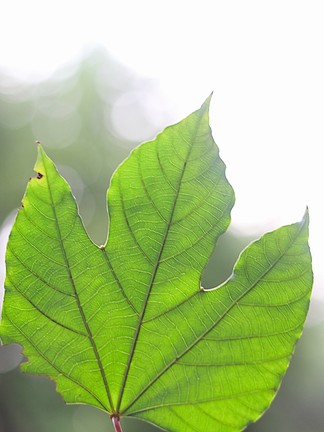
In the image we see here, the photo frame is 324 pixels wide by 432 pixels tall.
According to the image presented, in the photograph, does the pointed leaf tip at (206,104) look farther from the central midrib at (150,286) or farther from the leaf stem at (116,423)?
the leaf stem at (116,423)

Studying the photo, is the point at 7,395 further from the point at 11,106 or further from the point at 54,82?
the point at 54,82

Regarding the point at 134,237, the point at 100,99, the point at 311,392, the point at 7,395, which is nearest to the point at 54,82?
the point at 100,99

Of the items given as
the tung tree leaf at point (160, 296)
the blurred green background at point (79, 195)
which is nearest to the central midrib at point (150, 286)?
the tung tree leaf at point (160, 296)

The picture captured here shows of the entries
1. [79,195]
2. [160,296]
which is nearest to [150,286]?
[160,296]

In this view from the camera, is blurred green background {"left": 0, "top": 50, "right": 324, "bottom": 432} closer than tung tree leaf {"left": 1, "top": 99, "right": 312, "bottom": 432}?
No

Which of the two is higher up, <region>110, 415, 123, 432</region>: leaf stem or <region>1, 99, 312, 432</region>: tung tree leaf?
<region>1, 99, 312, 432</region>: tung tree leaf

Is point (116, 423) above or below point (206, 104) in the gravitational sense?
below

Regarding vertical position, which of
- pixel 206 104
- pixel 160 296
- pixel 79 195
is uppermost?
pixel 79 195

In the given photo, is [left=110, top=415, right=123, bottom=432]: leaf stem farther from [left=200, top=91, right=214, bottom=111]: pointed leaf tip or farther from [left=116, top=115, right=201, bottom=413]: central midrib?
[left=200, top=91, right=214, bottom=111]: pointed leaf tip

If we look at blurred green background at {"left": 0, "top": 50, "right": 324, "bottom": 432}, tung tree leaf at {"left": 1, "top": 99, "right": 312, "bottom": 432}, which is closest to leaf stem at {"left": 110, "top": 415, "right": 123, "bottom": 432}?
tung tree leaf at {"left": 1, "top": 99, "right": 312, "bottom": 432}

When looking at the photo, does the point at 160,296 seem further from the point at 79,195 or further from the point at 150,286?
the point at 79,195
